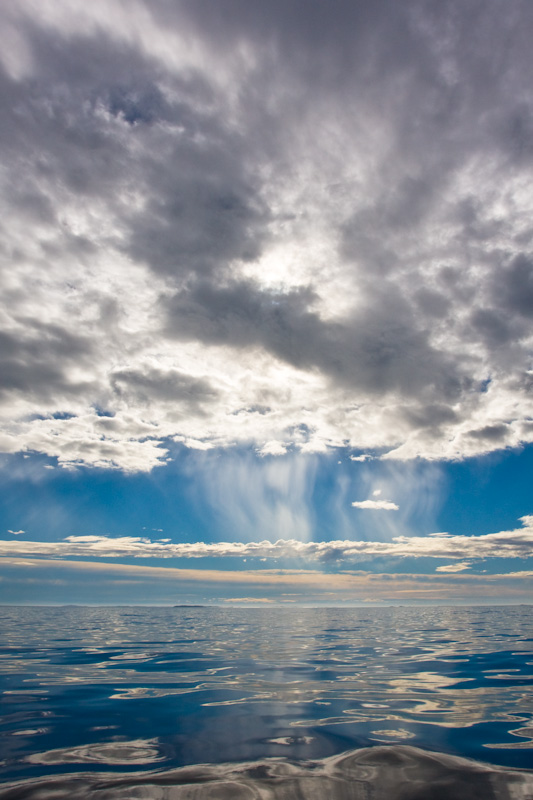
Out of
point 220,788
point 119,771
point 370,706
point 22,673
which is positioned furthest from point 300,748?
point 22,673

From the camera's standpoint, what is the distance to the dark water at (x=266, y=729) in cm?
698

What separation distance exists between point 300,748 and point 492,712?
20.7 feet

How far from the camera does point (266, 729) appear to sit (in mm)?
10281

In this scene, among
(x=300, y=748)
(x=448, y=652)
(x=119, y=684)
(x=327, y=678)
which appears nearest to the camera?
(x=300, y=748)

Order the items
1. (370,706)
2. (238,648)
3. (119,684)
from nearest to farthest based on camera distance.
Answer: (370,706) < (119,684) < (238,648)

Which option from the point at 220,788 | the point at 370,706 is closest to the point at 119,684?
the point at 370,706

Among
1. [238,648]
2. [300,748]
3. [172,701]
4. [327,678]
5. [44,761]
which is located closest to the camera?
[44,761]

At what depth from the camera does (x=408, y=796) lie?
6.43 meters

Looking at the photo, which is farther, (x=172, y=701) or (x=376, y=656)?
(x=376, y=656)

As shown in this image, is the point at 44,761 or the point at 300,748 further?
the point at 300,748

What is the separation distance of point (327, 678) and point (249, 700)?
5.23 meters

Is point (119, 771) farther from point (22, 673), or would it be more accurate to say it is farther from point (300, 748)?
point (22, 673)

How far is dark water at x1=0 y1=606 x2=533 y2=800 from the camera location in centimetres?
698

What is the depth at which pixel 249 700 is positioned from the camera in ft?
44.2
